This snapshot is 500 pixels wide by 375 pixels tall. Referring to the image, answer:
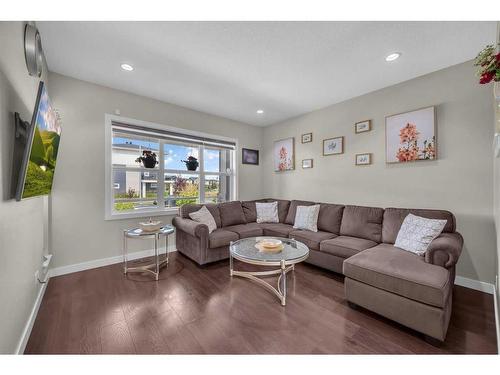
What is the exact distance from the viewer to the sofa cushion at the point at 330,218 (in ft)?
10.7

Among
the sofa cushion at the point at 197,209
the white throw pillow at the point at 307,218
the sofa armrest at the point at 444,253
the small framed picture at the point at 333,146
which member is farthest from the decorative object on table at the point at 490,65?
the sofa cushion at the point at 197,209

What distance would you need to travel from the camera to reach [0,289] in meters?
1.13

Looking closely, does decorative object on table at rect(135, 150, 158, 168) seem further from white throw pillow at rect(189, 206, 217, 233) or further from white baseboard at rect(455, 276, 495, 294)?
white baseboard at rect(455, 276, 495, 294)

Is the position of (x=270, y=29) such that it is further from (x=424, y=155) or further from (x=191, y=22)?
(x=424, y=155)

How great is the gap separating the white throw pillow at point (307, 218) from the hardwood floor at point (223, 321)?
3.24 feet

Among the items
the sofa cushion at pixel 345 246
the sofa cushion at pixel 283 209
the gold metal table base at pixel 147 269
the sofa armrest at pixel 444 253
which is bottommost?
the gold metal table base at pixel 147 269

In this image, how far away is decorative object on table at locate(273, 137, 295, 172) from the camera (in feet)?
14.4

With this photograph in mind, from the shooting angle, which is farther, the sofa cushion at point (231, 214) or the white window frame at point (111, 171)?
the sofa cushion at point (231, 214)

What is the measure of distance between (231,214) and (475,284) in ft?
10.8

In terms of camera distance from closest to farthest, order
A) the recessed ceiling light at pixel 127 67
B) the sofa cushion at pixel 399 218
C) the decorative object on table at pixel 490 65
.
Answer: the decorative object on table at pixel 490 65 → the sofa cushion at pixel 399 218 → the recessed ceiling light at pixel 127 67

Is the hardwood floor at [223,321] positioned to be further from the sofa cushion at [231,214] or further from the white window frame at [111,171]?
the sofa cushion at [231,214]

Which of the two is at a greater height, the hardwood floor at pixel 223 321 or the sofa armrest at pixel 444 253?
the sofa armrest at pixel 444 253

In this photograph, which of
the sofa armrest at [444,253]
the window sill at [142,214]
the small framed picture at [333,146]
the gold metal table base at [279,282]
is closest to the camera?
the sofa armrest at [444,253]
